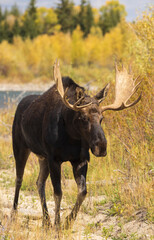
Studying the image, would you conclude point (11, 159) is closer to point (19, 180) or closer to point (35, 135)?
point (19, 180)

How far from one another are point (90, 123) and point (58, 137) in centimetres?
55

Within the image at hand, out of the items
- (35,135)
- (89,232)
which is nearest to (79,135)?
(35,135)

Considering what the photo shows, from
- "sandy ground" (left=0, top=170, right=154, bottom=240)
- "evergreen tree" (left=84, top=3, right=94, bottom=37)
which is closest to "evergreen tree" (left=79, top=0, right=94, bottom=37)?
"evergreen tree" (left=84, top=3, right=94, bottom=37)

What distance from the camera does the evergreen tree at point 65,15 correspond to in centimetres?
8888

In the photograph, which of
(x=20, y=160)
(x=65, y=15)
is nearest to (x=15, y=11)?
(x=65, y=15)

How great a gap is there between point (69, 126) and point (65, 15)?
8722cm

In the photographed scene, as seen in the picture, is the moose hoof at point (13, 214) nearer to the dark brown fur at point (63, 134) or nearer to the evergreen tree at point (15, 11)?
the dark brown fur at point (63, 134)

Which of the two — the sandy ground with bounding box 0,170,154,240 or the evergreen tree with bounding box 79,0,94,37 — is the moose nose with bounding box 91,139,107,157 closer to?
the sandy ground with bounding box 0,170,154,240

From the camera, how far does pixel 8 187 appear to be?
7160mm

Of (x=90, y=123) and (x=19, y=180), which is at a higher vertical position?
(x=90, y=123)

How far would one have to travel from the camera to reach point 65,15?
89125mm

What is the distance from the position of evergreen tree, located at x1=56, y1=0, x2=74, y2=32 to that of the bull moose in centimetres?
8546

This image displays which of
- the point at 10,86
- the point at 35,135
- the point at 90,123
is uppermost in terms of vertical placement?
the point at 90,123

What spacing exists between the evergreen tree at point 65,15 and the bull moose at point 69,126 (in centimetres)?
8546
